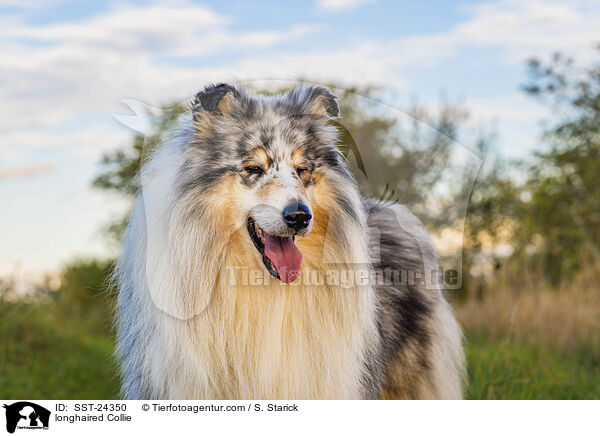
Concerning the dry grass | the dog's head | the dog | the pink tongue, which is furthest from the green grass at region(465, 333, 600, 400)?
the dog's head

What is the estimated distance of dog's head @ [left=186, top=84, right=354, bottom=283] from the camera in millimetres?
3047

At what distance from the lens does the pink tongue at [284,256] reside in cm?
317

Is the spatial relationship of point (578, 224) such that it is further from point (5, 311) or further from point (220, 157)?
point (5, 311)

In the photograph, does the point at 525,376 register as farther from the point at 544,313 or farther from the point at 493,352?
the point at 544,313

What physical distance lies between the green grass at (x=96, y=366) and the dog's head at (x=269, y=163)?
1842 mm

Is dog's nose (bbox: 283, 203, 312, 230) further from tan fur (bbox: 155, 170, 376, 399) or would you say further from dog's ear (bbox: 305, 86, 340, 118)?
dog's ear (bbox: 305, 86, 340, 118)

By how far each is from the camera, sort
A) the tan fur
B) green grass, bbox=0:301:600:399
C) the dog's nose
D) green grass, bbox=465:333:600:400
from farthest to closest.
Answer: green grass, bbox=0:301:600:399, green grass, bbox=465:333:600:400, the tan fur, the dog's nose

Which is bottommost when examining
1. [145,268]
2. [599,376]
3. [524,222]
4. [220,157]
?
[599,376]
